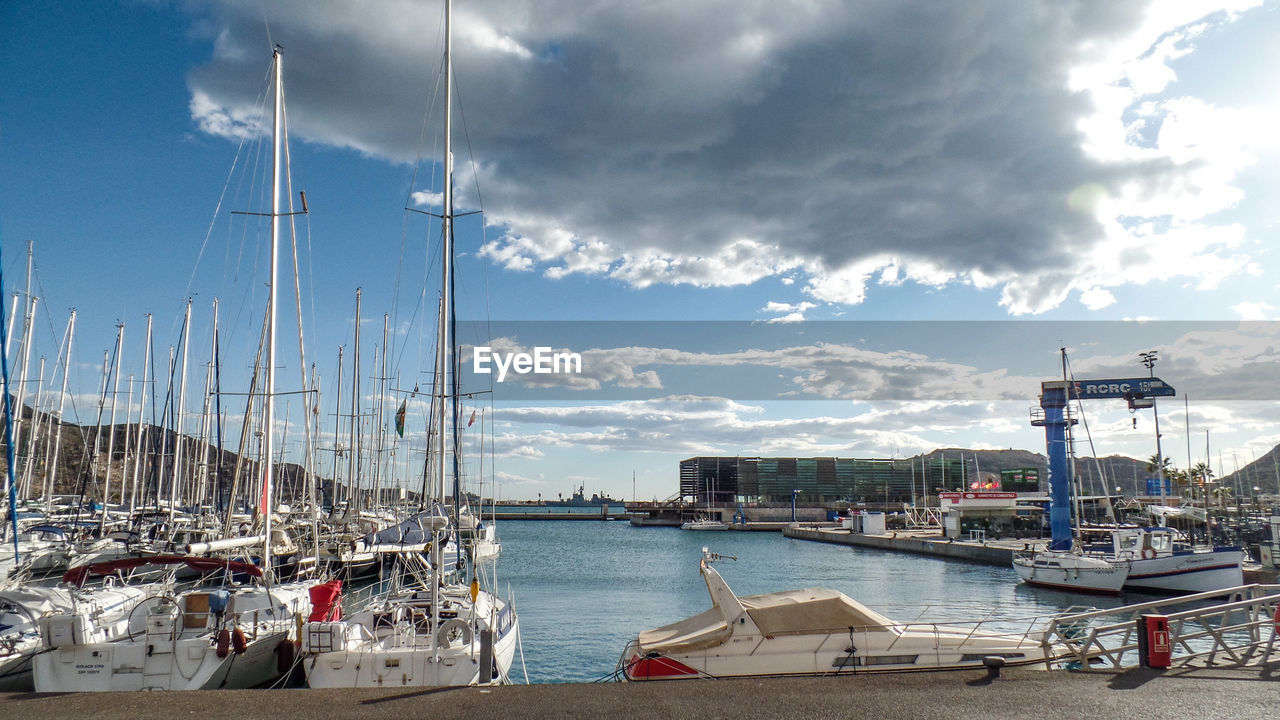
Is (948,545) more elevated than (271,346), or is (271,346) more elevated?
(271,346)

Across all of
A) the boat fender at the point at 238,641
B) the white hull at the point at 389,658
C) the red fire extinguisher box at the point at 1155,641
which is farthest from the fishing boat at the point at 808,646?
the boat fender at the point at 238,641

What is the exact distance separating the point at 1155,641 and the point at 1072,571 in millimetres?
40575

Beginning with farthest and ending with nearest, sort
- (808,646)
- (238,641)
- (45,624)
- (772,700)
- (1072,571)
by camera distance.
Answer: (1072,571) → (238,641) → (808,646) → (45,624) → (772,700)

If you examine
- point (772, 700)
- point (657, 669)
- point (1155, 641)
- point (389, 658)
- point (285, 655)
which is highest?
point (1155, 641)

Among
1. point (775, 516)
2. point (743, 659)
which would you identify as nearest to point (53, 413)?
point (743, 659)

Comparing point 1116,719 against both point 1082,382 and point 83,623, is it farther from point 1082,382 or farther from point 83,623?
point 1082,382

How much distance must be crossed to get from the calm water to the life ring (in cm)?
877

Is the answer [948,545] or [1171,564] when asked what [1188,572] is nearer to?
[1171,564]

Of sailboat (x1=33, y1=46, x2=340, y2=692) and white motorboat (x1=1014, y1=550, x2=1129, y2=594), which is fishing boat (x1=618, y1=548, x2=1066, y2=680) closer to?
sailboat (x1=33, y1=46, x2=340, y2=692)

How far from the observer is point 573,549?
99.1 metres

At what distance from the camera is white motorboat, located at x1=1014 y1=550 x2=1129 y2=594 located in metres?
46.2

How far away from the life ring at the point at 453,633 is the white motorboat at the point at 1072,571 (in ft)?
146

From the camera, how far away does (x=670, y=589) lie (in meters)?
54.0

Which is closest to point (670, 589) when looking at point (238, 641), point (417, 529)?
point (417, 529)
